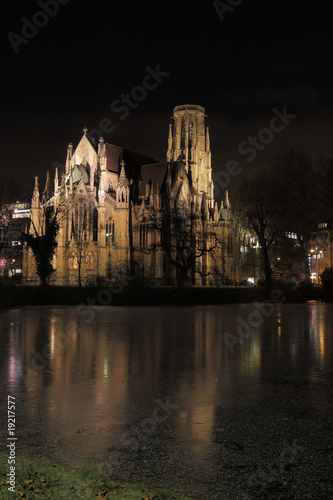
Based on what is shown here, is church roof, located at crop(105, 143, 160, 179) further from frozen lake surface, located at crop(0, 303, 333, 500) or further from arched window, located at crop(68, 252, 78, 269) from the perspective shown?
frozen lake surface, located at crop(0, 303, 333, 500)

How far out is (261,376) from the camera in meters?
10.4

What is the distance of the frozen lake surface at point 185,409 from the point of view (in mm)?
5348

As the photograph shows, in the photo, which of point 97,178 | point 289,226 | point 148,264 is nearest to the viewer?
point 289,226

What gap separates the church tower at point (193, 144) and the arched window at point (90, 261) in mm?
26826

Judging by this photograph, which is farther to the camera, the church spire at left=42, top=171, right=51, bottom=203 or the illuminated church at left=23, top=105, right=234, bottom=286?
the church spire at left=42, top=171, right=51, bottom=203

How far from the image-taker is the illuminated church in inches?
2488

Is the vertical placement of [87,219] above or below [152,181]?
below

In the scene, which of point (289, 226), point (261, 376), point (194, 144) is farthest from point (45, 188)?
point (261, 376)

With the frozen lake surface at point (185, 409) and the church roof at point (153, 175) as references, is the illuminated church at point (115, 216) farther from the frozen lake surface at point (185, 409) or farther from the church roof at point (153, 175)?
the frozen lake surface at point (185, 409)

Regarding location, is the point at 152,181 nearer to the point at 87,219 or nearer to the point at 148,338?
the point at 87,219

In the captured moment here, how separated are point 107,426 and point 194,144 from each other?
267 ft

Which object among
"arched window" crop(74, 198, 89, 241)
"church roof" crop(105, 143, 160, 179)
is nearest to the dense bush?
"arched window" crop(74, 198, 89, 241)

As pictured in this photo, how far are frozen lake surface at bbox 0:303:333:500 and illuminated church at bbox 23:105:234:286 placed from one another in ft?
136

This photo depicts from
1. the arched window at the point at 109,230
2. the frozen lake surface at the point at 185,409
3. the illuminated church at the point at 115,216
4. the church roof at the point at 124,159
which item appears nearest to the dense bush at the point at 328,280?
the illuminated church at the point at 115,216
